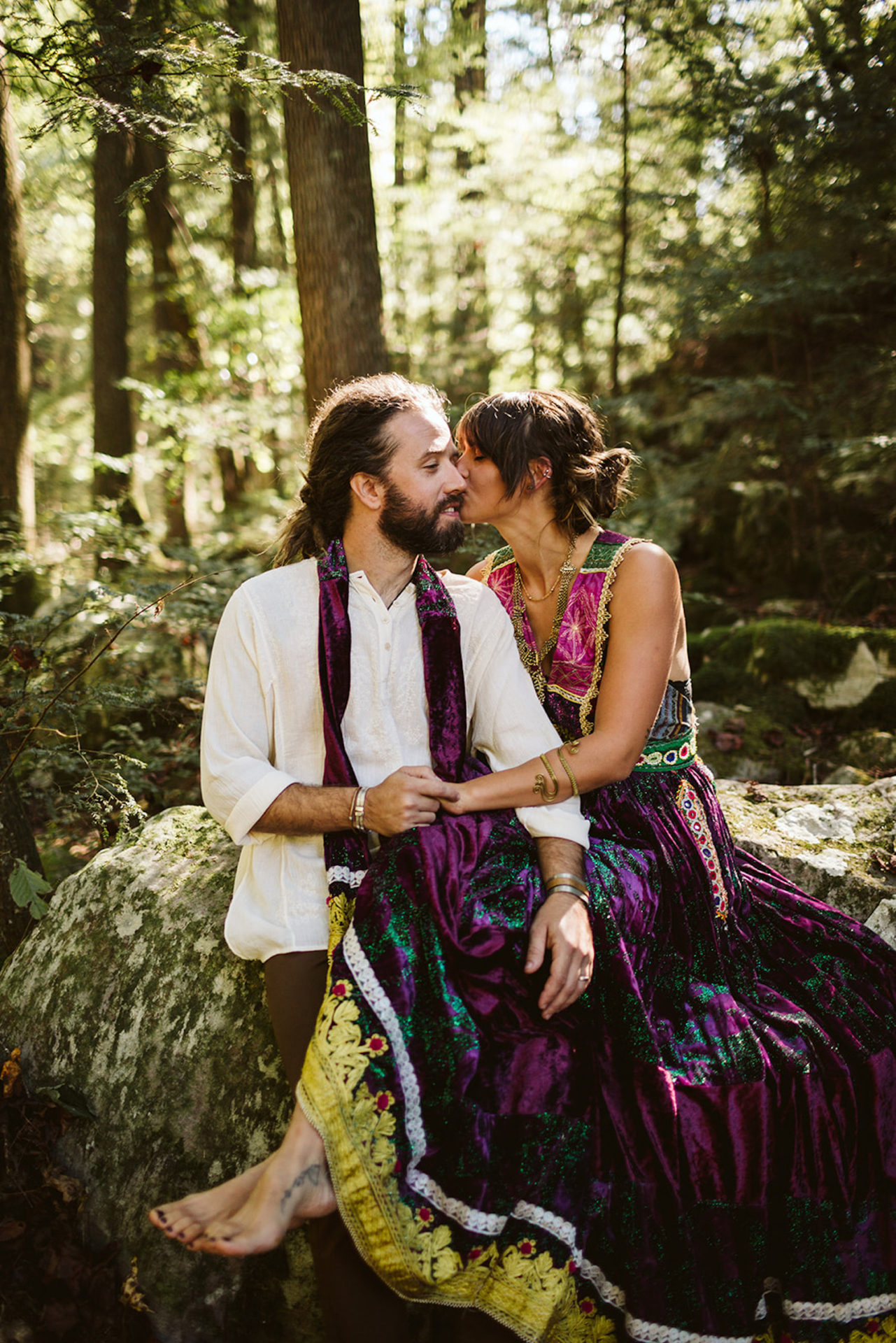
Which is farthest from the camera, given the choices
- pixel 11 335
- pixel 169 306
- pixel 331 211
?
pixel 169 306

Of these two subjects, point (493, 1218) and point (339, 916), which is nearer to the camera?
point (493, 1218)

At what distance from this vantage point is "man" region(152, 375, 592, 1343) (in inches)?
85.7

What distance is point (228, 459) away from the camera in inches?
390

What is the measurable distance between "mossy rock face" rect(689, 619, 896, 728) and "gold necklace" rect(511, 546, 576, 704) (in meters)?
2.91

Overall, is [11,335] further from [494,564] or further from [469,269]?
[469,269]

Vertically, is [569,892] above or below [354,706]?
below

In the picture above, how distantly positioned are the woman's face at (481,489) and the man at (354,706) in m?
0.13

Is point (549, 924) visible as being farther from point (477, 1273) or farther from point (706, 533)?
point (706, 533)

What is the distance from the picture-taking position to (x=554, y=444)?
9.12 ft

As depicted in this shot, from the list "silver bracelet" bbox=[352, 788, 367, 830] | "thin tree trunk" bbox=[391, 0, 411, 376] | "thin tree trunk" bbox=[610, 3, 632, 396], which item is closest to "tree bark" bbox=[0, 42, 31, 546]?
"silver bracelet" bbox=[352, 788, 367, 830]

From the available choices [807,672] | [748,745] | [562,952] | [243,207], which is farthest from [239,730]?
[243,207]

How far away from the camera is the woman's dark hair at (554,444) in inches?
108

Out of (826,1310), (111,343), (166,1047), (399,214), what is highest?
(399,214)

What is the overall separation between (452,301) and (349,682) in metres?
9.06
